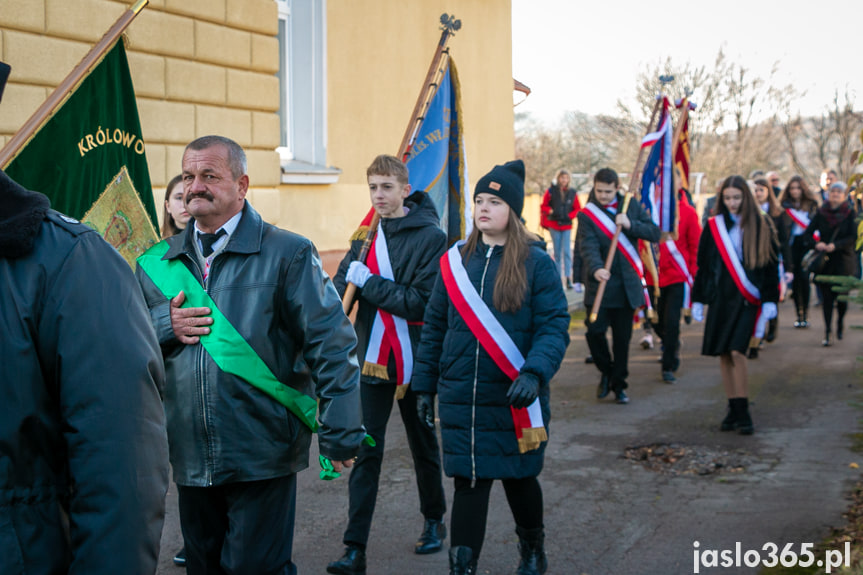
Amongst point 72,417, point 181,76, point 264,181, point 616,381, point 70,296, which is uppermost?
point 181,76

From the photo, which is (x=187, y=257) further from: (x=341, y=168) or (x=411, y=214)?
(x=341, y=168)

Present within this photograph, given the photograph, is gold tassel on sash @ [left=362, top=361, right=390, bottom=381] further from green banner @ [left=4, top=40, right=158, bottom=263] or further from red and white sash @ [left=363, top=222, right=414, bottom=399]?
green banner @ [left=4, top=40, right=158, bottom=263]

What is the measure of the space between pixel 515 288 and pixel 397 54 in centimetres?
844

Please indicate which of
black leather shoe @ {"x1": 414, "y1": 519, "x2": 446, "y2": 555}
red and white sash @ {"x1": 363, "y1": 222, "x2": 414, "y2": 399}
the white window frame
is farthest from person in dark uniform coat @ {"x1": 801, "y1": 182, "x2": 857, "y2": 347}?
red and white sash @ {"x1": 363, "y1": 222, "x2": 414, "y2": 399}

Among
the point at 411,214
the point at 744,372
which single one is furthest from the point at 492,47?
the point at 411,214

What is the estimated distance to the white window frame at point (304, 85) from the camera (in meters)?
11.0

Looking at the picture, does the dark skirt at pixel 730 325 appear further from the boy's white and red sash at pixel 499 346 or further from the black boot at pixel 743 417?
the boy's white and red sash at pixel 499 346

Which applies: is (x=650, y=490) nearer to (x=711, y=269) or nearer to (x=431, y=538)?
(x=431, y=538)

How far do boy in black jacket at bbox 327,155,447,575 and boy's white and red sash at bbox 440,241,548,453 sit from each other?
0.63m

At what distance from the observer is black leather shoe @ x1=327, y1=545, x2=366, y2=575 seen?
468 centimetres

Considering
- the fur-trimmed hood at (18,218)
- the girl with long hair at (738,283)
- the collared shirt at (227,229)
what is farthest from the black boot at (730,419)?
the fur-trimmed hood at (18,218)

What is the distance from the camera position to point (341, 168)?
11.3 metres

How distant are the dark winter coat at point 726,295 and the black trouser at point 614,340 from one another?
42.8 inches

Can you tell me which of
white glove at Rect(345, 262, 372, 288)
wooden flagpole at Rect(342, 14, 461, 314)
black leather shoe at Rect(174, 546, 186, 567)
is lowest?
black leather shoe at Rect(174, 546, 186, 567)
